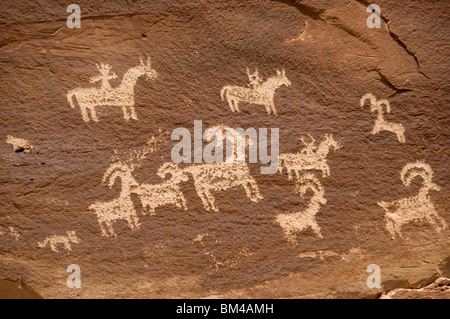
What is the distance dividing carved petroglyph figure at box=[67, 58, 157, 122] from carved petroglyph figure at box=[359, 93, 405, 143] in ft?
3.19

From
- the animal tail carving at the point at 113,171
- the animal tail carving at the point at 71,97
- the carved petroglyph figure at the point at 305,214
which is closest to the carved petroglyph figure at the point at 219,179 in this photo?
the carved petroglyph figure at the point at 305,214

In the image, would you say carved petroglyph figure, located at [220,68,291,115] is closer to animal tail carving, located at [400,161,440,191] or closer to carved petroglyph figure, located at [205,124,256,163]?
carved petroglyph figure, located at [205,124,256,163]

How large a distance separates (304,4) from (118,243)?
4.46ft

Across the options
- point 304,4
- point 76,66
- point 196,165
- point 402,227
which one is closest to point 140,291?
point 196,165

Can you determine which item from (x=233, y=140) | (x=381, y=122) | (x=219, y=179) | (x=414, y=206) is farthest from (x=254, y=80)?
(x=414, y=206)

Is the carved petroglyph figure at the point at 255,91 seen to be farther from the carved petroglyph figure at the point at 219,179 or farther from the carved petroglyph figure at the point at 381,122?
the carved petroglyph figure at the point at 381,122

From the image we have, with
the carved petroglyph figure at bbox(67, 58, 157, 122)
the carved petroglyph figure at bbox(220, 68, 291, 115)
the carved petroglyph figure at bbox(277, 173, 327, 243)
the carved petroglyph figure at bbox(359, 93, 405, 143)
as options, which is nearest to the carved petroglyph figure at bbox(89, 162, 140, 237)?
the carved petroglyph figure at bbox(67, 58, 157, 122)

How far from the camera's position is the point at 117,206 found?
8.36ft

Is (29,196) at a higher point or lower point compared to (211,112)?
lower

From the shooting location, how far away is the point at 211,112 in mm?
2553

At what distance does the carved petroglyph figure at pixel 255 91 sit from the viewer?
2.55m

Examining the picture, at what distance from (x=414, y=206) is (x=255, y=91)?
880 millimetres

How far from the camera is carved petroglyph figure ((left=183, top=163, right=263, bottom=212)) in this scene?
2.55 metres

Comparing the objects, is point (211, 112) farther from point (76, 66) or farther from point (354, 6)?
point (354, 6)
